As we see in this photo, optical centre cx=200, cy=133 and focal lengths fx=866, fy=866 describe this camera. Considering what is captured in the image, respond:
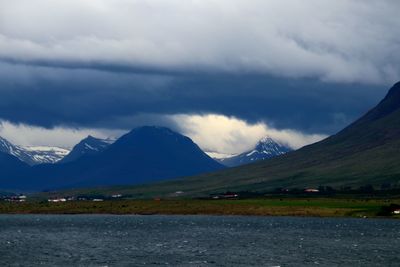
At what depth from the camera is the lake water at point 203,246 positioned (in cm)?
11362

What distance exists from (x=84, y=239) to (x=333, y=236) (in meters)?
46.4

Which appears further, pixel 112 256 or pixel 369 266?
pixel 112 256

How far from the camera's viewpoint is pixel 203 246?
139125 millimetres

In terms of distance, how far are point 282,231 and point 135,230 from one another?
31.7m

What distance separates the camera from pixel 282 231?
180m

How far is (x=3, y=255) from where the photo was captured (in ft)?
401

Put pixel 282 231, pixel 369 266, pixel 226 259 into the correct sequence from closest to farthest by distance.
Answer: pixel 369 266 → pixel 226 259 → pixel 282 231

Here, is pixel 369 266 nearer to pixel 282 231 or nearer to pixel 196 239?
pixel 196 239

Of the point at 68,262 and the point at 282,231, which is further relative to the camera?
the point at 282,231

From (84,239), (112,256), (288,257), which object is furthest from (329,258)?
(84,239)

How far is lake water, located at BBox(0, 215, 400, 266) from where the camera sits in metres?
114

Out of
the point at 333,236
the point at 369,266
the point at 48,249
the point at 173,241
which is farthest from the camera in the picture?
the point at 333,236

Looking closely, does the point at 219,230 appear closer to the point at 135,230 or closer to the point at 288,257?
the point at 135,230

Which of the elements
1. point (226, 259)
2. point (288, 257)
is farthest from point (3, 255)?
point (288, 257)
